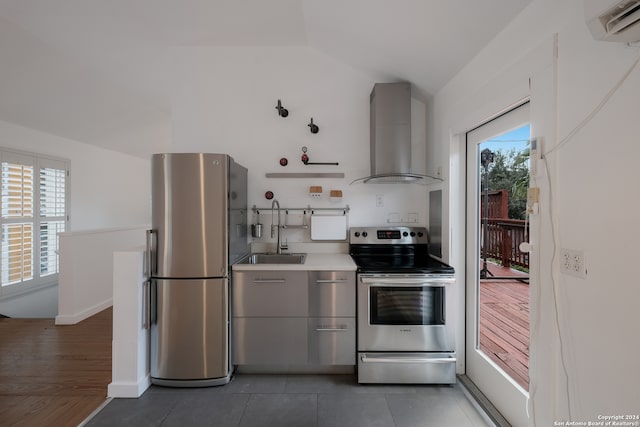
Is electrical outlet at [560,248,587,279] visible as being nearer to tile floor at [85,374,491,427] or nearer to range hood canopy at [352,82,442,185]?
tile floor at [85,374,491,427]

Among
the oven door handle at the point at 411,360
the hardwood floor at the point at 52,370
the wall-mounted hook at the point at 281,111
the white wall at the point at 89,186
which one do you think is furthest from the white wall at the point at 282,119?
the white wall at the point at 89,186

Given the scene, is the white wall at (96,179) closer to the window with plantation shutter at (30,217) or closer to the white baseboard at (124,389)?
the window with plantation shutter at (30,217)

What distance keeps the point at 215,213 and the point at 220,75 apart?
1.58 metres

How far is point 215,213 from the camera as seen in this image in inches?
84.9

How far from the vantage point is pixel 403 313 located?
2.21 metres

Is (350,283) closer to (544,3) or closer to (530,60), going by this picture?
(530,60)

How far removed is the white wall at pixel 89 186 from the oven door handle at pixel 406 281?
366 centimetres

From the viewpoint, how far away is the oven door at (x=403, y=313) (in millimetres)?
2191

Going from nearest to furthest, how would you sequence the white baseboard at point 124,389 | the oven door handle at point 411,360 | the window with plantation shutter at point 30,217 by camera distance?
the white baseboard at point 124,389
the oven door handle at point 411,360
the window with plantation shutter at point 30,217

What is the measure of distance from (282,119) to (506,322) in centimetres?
254

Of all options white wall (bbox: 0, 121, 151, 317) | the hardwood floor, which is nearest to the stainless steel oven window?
the hardwood floor

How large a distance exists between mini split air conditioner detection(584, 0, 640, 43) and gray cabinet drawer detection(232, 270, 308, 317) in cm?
201

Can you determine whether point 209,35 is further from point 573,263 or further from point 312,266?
point 573,263

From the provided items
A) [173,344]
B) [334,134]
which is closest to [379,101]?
[334,134]
